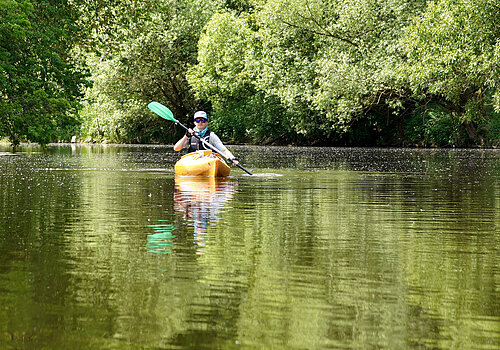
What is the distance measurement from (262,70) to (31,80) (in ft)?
110

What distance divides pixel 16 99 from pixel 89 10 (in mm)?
6973

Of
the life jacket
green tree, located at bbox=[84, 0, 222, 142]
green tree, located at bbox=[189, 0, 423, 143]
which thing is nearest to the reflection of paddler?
the life jacket

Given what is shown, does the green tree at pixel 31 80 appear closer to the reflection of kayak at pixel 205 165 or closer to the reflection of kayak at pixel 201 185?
the reflection of kayak at pixel 205 165

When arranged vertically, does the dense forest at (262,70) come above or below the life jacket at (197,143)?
above

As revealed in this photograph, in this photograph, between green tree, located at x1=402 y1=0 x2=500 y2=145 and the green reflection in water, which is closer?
the green reflection in water

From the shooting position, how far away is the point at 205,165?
2127 centimetres

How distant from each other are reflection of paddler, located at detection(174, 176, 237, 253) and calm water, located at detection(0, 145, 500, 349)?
7 cm

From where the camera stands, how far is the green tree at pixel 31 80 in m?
21.1

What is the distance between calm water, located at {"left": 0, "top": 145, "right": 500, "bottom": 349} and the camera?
511 cm

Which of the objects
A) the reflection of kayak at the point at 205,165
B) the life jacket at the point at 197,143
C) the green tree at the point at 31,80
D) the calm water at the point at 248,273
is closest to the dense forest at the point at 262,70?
the green tree at the point at 31,80

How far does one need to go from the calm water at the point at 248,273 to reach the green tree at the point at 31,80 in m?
7.72

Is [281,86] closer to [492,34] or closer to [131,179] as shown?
[492,34]

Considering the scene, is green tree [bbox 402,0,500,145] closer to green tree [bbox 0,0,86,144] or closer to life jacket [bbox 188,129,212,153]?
life jacket [bbox 188,129,212,153]

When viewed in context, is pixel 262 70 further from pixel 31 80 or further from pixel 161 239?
pixel 161 239
